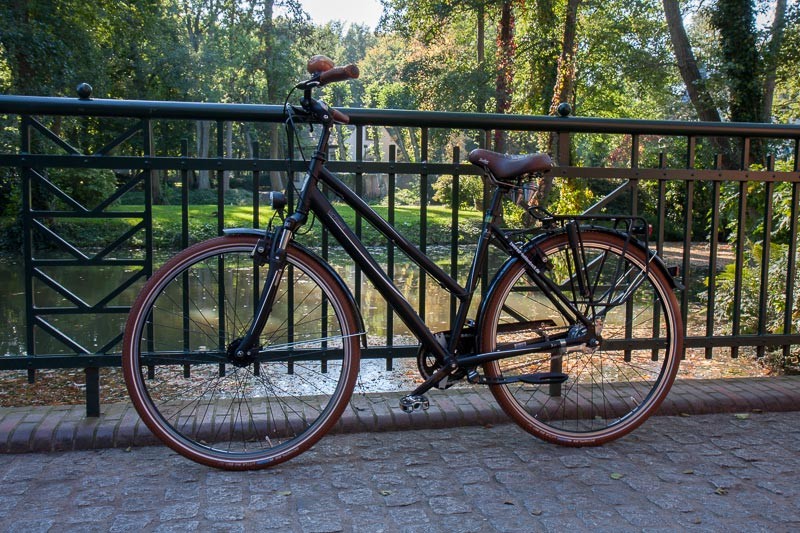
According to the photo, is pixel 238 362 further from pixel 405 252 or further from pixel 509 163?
pixel 509 163

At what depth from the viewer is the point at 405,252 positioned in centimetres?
316

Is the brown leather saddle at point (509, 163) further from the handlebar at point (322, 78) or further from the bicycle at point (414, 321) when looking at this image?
the handlebar at point (322, 78)

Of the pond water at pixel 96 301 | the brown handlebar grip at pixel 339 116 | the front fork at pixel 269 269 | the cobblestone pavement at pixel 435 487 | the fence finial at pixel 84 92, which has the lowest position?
the pond water at pixel 96 301

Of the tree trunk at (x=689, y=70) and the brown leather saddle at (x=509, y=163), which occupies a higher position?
the tree trunk at (x=689, y=70)

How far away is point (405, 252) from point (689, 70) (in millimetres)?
17048

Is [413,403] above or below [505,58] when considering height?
below

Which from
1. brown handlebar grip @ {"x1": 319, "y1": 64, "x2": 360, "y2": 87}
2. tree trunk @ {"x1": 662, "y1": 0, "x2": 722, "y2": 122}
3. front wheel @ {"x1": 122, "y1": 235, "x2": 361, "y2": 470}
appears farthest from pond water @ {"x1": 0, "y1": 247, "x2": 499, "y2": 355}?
tree trunk @ {"x1": 662, "y1": 0, "x2": 722, "y2": 122}

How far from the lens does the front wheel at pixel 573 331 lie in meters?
3.33

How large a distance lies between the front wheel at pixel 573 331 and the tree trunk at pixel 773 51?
15.6 meters

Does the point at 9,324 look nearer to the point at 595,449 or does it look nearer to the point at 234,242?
the point at 234,242

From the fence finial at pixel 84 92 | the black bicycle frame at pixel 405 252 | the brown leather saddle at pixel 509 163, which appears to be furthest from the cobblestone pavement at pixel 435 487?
the fence finial at pixel 84 92

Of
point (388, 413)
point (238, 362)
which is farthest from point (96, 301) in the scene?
point (238, 362)

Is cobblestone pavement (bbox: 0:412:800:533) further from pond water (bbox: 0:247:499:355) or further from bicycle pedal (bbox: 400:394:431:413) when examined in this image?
pond water (bbox: 0:247:499:355)

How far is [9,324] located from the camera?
8.23 m
